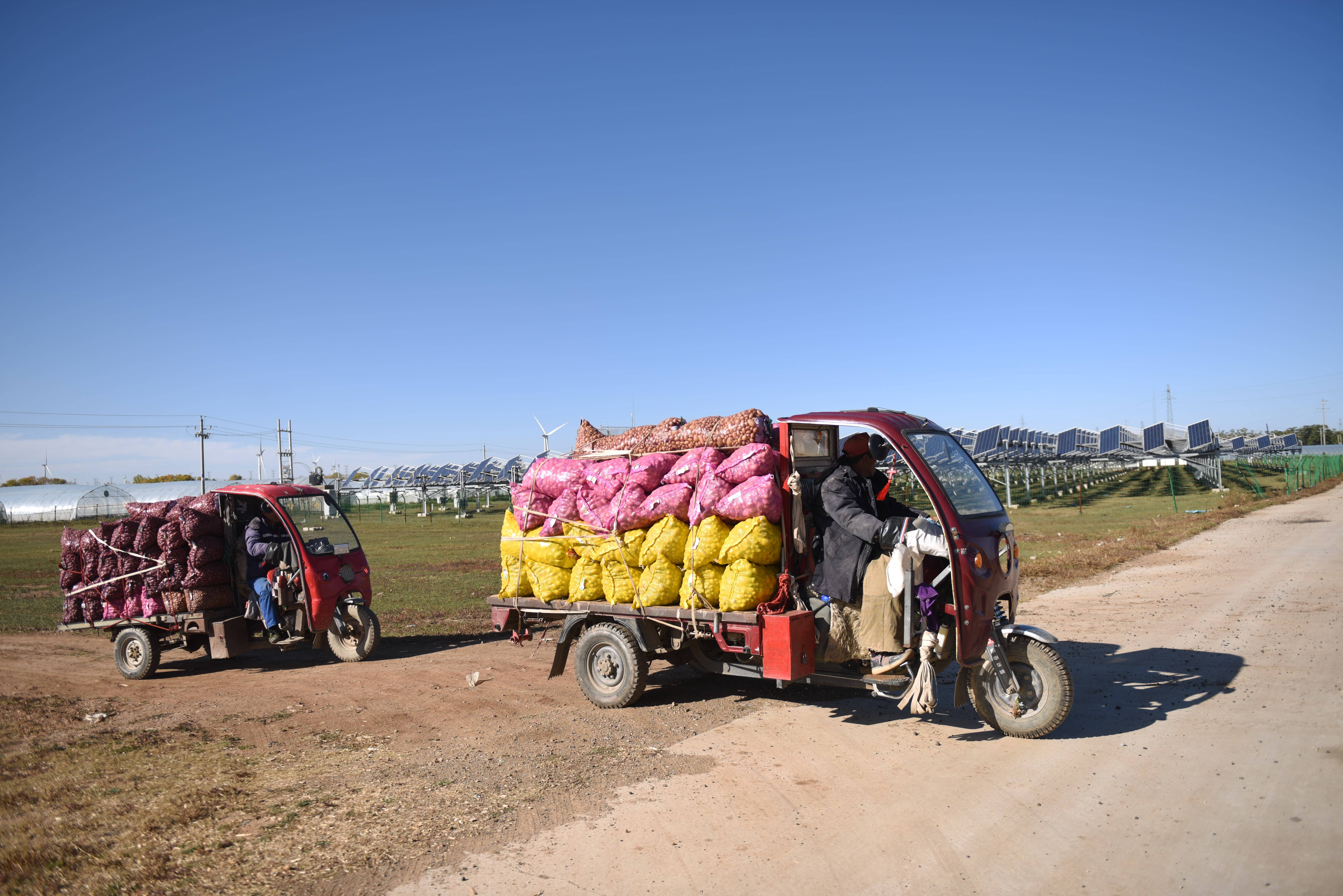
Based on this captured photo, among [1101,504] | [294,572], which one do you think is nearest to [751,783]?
[294,572]

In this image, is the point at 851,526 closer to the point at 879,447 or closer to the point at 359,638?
the point at 879,447

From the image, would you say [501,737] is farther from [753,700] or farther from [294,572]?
[294,572]

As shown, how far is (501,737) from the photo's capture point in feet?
23.7

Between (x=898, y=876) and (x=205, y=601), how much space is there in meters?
9.72

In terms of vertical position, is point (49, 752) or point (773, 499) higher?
point (773, 499)

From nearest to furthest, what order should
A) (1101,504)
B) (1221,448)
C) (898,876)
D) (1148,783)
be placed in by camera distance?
(898,876)
(1148,783)
(1101,504)
(1221,448)

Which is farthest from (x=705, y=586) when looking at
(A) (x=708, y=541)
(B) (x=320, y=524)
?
(B) (x=320, y=524)

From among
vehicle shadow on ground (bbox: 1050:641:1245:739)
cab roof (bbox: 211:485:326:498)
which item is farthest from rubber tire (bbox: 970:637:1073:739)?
cab roof (bbox: 211:485:326:498)

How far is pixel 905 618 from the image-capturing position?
6.29m

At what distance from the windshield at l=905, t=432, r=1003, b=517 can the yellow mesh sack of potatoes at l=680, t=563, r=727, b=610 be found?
6.27ft

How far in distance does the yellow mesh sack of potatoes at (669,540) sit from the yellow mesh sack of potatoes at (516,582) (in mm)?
1617

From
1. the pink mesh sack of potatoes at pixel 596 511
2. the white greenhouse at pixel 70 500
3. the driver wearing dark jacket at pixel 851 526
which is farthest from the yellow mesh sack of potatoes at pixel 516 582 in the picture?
the white greenhouse at pixel 70 500

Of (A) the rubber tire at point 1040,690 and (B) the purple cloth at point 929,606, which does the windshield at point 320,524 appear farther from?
(A) the rubber tire at point 1040,690

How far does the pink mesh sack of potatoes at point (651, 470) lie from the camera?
25.8 ft
